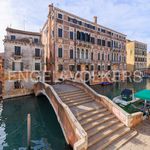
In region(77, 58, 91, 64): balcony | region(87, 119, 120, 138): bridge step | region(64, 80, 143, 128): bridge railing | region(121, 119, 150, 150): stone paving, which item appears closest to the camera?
region(121, 119, 150, 150): stone paving

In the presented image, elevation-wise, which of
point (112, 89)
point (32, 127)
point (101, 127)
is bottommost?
point (32, 127)

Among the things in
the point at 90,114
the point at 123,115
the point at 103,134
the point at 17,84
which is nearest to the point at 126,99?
the point at 123,115

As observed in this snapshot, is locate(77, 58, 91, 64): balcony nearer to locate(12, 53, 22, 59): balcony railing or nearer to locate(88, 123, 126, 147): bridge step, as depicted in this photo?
locate(12, 53, 22, 59): balcony railing

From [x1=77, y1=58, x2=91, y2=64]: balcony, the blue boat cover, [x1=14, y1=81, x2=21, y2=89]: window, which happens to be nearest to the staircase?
the blue boat cover

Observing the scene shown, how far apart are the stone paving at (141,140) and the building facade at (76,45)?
18.1 m

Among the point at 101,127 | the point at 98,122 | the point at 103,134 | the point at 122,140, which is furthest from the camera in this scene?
the point at 98,122

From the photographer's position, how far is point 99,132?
9031 mm

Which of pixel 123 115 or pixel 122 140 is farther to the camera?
pixel 123 115

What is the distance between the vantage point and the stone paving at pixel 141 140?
8008mm

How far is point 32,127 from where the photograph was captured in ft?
40.9

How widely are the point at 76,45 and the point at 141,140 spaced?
2280cm

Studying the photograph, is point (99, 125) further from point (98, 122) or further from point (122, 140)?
point (122, 140)

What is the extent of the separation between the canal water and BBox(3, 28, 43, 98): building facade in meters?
2.75

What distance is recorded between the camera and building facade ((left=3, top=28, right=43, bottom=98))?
68.3 feet
